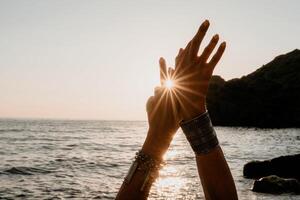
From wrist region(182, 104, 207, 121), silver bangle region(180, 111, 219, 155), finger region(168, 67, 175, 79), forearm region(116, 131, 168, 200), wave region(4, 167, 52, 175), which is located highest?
finger region(168, 67, 175, 79)

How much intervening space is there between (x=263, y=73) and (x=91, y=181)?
393ft

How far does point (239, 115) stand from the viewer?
374ft

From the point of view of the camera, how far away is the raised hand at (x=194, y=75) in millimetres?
1878

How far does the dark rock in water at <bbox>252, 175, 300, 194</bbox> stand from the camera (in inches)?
606

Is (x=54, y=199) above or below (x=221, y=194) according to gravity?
below

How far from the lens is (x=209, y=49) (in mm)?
1947

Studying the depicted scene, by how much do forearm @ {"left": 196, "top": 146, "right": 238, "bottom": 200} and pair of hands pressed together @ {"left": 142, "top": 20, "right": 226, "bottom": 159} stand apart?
26 centimetres

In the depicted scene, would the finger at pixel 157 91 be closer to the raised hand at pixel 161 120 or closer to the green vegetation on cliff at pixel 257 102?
the raised hand at pixel 161 120

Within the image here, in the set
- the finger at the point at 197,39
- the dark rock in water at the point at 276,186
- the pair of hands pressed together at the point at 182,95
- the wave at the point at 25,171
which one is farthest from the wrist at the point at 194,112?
the wave at the point at 25,171

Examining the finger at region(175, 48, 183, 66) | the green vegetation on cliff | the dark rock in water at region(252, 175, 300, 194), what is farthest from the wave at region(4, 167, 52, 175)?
the green vegetation on cliff

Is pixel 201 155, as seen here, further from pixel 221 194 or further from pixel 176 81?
pixel 176 81

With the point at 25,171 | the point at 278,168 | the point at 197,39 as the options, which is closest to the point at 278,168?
the point at 278,168

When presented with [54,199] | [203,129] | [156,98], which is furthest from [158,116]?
[54,199]

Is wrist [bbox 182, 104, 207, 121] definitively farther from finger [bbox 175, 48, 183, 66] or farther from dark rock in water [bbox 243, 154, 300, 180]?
dark rock in water [bbox 243, 154, 300, 180]
